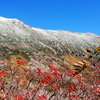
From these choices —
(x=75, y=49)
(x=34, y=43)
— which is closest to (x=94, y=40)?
(x=75, y=49)

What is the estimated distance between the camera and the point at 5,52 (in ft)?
90.5

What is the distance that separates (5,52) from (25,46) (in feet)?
23.1

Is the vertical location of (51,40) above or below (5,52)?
above

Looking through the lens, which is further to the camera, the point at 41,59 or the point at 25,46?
the point at 25,46

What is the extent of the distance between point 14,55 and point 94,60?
26168mm

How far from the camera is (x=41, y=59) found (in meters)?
31.2

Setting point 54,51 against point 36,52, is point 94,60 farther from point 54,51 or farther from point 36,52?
point 54,51

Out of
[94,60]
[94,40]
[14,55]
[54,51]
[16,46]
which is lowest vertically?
[94,60]

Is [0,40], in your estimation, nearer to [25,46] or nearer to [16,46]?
[16,46]

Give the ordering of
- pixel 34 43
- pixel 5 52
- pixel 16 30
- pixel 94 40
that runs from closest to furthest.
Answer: pixel 5 52
pixel 34 43
pixel 16 30
pixel 94 40

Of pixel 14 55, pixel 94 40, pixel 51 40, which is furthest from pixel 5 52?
pixel 94 40

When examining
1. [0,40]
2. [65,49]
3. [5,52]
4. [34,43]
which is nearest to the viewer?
[5,52]

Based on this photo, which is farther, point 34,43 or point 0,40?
point 34,43

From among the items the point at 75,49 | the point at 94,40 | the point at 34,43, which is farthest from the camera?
the point at 94,40
